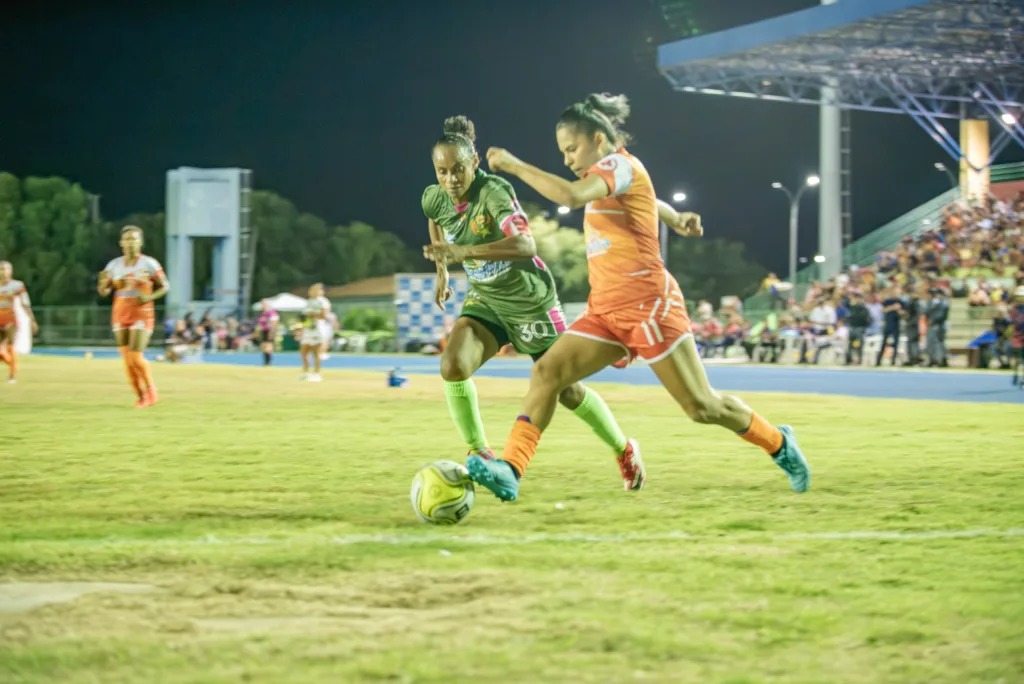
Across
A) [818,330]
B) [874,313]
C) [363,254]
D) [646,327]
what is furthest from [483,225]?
[363,254]

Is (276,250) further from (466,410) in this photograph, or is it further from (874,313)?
(466,410)

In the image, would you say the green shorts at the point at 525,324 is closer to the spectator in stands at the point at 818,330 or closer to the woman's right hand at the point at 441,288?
the woman's right hand at the point at 441,288

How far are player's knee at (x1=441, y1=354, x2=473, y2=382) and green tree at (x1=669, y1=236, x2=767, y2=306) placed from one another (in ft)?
292

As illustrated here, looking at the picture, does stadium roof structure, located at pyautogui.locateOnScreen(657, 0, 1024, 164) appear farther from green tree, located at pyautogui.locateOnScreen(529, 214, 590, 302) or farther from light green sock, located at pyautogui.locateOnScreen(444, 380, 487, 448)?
light green sock, located at pyautogui.locateOnScreen(444, 380, 487, 448)

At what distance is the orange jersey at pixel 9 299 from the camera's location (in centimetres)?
2033

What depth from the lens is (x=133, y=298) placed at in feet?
49.8

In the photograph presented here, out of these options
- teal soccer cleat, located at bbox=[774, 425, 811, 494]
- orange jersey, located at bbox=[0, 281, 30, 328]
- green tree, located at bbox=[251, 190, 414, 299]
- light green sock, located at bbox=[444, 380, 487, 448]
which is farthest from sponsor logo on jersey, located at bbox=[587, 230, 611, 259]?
green tree, located at bbox=[251, 190, 414, 299]

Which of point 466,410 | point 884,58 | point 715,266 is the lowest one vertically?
point 466,410

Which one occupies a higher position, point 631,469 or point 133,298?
point 133,298

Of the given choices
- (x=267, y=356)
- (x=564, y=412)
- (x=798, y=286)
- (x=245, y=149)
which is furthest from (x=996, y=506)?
(x=245, y=149)

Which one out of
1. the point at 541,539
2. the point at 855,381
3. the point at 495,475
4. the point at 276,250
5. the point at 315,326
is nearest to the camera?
the point at 541,539

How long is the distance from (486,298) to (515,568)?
299cm

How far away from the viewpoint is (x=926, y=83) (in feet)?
150

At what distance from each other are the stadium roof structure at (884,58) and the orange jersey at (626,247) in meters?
34.0
